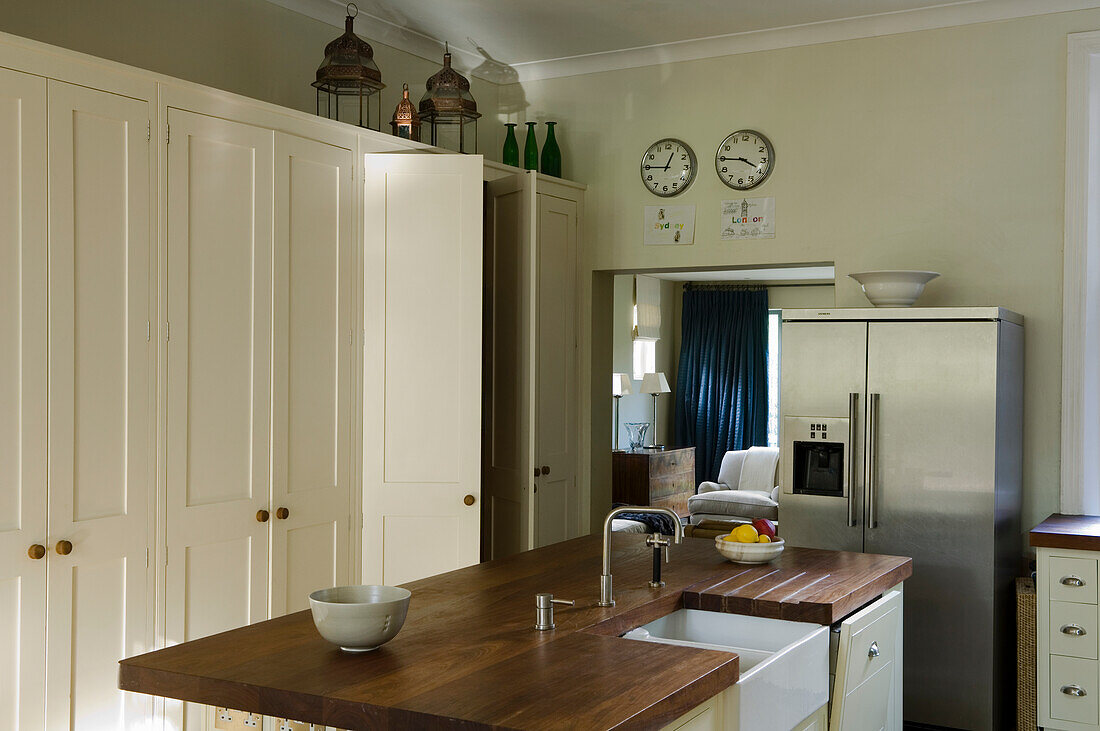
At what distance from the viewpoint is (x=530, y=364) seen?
4.52 m

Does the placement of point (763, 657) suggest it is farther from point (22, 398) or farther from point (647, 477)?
point (647, 477)

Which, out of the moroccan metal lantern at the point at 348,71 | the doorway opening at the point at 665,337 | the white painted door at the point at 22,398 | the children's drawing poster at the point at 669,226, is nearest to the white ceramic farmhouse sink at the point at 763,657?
the white painted door at the point at 22,398

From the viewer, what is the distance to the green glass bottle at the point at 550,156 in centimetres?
517

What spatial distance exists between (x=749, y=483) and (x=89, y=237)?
7.64m

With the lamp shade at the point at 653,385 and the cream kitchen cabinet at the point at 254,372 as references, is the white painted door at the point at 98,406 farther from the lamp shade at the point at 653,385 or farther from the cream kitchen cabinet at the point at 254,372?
the lamp shade at the point at 653,385

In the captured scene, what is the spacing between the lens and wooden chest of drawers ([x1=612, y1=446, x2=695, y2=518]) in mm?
9656

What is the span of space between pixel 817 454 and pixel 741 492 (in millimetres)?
5308

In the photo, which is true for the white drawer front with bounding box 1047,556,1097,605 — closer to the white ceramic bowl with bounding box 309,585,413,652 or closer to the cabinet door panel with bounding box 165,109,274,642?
the white ceramic bowl with bounding box 309,585,413,652

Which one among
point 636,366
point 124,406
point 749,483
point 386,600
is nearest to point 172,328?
point 124,406

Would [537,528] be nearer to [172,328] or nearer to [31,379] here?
[172,328]

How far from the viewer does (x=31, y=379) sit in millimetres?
2898

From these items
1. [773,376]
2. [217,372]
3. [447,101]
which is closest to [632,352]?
[773,376]

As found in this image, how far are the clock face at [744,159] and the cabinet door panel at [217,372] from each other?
221 centimetres

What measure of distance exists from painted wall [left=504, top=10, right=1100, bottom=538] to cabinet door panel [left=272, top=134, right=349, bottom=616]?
161 cm
